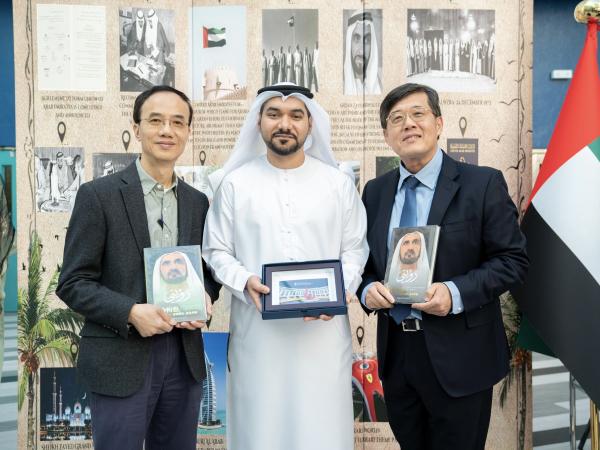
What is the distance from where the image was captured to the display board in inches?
158

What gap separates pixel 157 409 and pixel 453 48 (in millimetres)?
3070

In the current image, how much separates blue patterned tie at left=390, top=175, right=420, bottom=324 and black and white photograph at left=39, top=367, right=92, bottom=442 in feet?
8.57

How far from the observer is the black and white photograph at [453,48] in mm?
4004

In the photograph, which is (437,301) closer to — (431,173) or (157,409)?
(431,173)

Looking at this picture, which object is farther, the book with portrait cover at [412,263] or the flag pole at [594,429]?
the flag pole at [594,429]

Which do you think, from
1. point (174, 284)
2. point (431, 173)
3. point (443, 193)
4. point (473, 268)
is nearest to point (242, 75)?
point (431, 173)

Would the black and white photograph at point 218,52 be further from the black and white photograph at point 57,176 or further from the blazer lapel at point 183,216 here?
the blazer lapel at point 183,216

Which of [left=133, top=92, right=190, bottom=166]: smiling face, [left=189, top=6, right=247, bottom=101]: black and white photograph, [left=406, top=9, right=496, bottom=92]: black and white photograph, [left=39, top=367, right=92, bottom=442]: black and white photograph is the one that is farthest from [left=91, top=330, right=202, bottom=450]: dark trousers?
[left=406, top=9, right=496, bottom=92]: black and white photograph

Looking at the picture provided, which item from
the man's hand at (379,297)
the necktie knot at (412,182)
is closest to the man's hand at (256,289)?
the man's hand at (379,297)

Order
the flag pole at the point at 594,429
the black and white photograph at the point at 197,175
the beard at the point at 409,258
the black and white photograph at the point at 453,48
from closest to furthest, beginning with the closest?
the beard at the point at 409,258 → the flag pole at the point at 594,429 → the black and white photograph at the point at 453,48 → the black and white photograph at the point at 197,175

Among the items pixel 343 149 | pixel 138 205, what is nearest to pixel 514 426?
pixel 343 149

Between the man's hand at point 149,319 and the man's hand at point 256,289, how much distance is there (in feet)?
1.27

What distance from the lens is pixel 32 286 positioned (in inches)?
158

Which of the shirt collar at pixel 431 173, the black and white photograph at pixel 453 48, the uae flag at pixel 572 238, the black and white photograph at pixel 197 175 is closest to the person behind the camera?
the shirt collar at pixel 431 173
